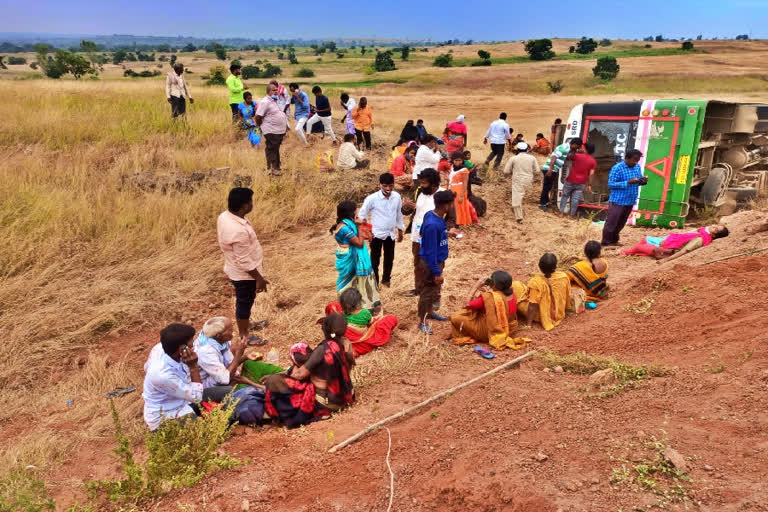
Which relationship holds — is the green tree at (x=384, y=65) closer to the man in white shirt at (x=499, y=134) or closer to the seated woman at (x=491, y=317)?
the man in white shirt at (x=499, y=134)

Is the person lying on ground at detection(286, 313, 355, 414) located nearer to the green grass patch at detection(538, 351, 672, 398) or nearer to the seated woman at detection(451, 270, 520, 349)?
the seated woman at detection(451, 270, 520, 349)

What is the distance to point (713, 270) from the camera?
5.62 m

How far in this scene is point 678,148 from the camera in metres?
8.83

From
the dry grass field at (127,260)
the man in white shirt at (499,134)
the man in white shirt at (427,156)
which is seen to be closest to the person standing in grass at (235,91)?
the dry grass field at (127,260)

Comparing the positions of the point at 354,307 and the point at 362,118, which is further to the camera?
the point at 362,118

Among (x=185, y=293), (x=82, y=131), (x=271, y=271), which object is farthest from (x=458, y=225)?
(x=82, y=131)

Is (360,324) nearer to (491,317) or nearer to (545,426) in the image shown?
(491,317)

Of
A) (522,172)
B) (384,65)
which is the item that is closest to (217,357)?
(522,172)

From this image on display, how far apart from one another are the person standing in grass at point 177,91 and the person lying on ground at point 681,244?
970 centimetres

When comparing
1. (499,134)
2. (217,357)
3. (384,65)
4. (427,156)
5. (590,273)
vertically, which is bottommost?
(217,357)

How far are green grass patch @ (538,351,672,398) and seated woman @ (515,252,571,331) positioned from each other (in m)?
0.72

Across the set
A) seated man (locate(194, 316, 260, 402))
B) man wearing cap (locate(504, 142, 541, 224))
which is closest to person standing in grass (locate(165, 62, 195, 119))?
man wearing cap (locate(504, 142, 541, 224))

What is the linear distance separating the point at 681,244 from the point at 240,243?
18.5 feet

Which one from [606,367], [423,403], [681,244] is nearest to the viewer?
[423,403]
